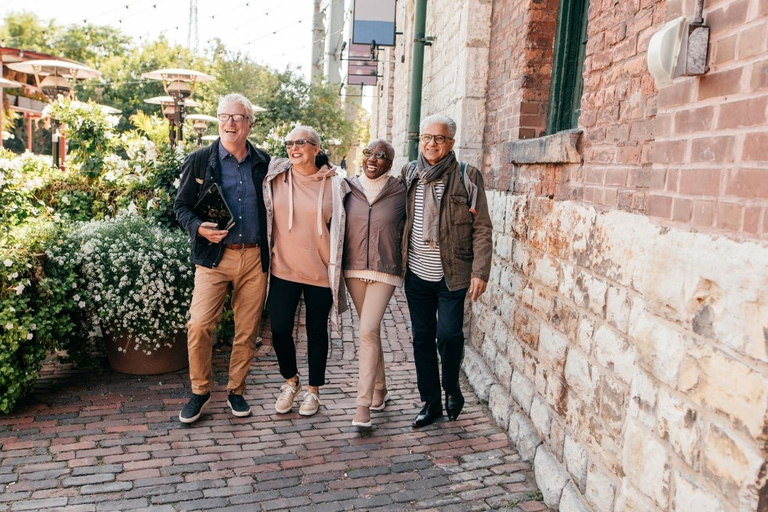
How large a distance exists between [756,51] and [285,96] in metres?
21.9

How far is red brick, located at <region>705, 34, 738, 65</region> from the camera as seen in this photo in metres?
1.79

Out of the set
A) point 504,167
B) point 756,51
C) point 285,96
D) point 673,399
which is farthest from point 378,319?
point 285,96

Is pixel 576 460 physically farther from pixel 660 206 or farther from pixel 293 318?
pixel 293 318

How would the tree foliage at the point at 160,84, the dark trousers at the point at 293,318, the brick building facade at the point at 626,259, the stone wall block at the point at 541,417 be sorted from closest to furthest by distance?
the brick building facade at the point at 626,259 < the stone wall block at the point at 541,417 < the dark trousers at the point at 293,318 < the tree foliage at the point at 160,84

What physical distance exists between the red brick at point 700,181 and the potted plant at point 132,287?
3621 mm

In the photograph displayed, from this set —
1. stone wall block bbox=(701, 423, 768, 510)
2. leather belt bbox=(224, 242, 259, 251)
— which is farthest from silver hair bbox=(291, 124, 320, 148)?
stone wall block bbox=(701, 423, 768, 510)

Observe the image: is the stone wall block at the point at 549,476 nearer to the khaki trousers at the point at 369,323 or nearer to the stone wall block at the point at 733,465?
the khaki trousers at the point at 369,323

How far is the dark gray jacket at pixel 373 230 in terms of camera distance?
4.11m

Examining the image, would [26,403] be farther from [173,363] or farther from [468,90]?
[468,90]

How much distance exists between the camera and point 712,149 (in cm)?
188

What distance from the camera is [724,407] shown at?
5.82 feet

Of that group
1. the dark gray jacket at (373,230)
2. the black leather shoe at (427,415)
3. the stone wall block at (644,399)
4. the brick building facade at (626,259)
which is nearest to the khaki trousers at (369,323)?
the dark gray jacket at (373,230)

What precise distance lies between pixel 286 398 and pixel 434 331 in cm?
113

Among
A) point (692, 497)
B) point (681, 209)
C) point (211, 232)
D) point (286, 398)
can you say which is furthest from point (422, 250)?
point (692, 497)
